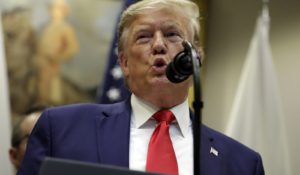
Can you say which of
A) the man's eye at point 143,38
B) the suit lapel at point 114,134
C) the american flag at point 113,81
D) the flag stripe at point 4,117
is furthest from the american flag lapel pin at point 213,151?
the flag stripe at point 4,117

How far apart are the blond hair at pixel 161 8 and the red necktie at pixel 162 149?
0.96 feet

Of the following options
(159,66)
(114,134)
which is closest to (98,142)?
(114,134)

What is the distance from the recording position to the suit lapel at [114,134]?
61.4 inches

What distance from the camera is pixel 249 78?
3.04m

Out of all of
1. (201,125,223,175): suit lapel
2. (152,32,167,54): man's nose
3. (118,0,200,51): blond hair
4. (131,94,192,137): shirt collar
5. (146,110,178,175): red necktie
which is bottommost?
(201,125,223,175): suit lapel

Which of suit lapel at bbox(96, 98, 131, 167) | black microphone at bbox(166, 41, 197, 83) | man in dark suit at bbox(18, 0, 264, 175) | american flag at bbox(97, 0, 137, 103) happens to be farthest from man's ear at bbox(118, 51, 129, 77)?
american flag at bbox(97, 0, 137, 103)

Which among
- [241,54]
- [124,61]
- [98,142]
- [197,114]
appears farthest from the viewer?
[241,54]

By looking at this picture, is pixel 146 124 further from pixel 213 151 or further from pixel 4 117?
pixel 4 117

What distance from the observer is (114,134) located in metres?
1.62

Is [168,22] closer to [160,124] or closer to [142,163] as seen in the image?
[160,124]

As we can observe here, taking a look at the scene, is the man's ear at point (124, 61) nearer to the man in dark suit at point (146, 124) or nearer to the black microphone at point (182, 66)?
the man in dark suit at point (146, 124)

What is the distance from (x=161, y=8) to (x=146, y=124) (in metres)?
0.37

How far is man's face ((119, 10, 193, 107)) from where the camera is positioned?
164 cm

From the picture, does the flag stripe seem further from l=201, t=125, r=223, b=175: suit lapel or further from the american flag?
l=201, t=125, r=223, b=175: suit lapel
